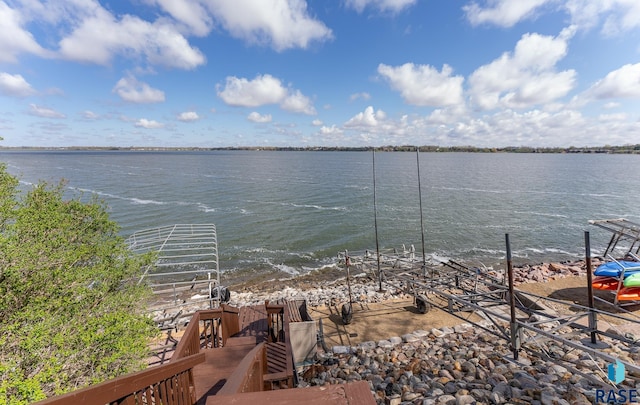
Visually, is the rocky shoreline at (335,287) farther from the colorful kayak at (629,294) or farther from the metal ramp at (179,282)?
the colorful kayak at (629,294)

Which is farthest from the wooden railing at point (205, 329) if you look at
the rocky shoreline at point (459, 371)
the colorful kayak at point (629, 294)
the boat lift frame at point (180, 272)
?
the colorful kayak at point (629, 294)

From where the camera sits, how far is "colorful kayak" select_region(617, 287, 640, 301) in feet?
47.7

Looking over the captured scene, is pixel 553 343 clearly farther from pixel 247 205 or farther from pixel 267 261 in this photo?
pixel 247 205

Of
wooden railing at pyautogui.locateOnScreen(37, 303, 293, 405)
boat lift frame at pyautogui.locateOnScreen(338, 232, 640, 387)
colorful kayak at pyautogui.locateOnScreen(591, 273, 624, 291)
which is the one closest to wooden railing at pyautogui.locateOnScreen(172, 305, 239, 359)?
wooden railing at pyautogui.locateOnScreen(37, 303, 293, 405)

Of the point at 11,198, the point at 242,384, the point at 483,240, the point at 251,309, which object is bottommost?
the point at 483,240

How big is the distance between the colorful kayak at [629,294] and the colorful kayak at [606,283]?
0.45 metres

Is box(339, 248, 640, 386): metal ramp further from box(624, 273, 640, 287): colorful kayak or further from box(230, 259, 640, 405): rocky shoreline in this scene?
box(624, 273, 640, 287): colorful kayak

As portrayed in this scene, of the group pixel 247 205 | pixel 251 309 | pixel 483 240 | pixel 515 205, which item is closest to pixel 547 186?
pixel 515 205

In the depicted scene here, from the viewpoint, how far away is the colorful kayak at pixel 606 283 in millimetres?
15195

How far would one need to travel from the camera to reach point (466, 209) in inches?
1658

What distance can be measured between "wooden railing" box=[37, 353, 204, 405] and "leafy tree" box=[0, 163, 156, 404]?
1.95m

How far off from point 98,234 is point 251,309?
6.58 m

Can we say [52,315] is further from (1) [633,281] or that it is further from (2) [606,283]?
(2) [606,283]

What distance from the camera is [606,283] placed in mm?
15594
